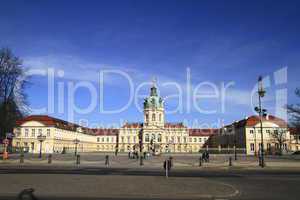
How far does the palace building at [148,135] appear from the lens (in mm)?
124312

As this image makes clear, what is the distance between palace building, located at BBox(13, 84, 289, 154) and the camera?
12431 centimetres

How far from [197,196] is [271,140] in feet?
372

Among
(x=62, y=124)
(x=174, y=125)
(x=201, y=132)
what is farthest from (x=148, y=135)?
(x=62, y=124)

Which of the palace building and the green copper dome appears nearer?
the palace building

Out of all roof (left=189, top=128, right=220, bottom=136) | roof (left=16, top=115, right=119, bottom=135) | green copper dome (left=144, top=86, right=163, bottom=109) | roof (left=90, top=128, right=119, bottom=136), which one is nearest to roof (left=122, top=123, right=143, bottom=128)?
roof (left=90, top=128, right=119, bottom=136)

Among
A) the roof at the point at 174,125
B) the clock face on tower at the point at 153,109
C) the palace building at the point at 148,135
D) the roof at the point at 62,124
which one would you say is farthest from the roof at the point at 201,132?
the roof at the point at 62,124

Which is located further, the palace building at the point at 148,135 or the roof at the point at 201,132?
the roof at the point at 201,132

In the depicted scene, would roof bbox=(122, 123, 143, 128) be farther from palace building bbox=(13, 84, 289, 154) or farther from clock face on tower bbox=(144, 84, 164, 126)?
clock face on tower bbox=(144, 84, 164, 126)

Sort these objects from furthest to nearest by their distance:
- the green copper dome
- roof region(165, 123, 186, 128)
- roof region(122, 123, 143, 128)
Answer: roof region(122, 123, 143, 128) < roof region(165, 123, 186, 128) < the green copper dome

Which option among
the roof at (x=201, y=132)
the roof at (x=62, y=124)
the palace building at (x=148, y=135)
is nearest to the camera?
the palace building at (x=148, y=135)

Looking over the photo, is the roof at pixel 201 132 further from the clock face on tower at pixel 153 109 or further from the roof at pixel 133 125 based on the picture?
the roof at pixel 133 125

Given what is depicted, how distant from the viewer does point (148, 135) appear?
160 meters

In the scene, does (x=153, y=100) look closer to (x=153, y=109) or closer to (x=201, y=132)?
(x=153, y=109)

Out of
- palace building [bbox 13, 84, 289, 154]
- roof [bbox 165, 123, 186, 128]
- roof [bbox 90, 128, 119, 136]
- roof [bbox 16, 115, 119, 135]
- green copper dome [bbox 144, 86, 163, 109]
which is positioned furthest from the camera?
roof [bbox 90, 128, 119, 136]
